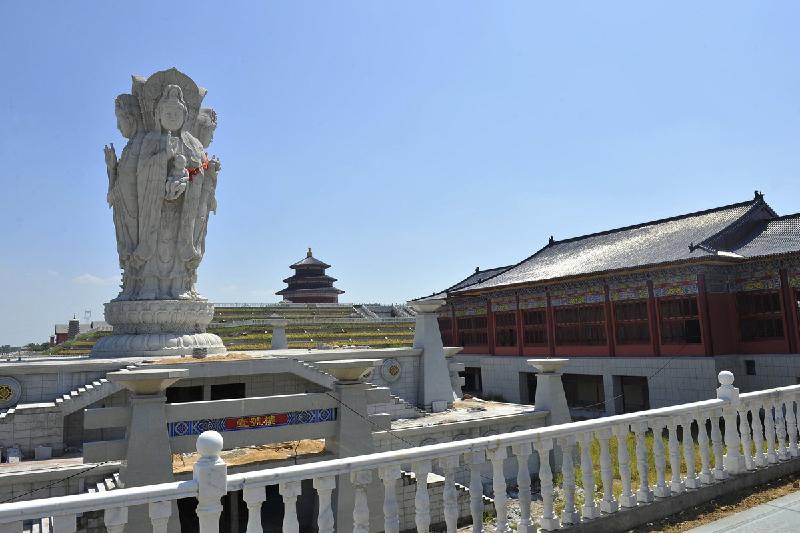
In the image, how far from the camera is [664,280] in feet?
69.7

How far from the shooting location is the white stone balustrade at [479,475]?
152 inches

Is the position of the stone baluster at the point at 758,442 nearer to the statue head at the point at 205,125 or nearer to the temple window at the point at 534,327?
the statue head at the point at 205,125

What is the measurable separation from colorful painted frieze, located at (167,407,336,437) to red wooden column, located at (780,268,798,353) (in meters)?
16.9

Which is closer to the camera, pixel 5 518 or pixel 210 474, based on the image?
pixel 5 518

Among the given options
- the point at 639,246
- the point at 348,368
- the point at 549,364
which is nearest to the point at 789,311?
the point at 639,246

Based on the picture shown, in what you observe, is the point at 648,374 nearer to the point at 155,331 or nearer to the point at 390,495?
the point at 155,331

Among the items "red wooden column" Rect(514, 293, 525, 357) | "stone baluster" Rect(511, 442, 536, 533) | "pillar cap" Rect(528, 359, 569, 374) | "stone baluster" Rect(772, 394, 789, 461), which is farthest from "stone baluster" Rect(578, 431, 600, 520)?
"red wooden column" Rect(514, 293, 525, 357)

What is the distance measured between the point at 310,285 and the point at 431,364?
43.3m

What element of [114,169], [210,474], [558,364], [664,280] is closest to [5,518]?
[210,474]

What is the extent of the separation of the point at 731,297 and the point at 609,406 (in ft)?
20.5

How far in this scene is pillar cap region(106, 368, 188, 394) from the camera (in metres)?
8.13

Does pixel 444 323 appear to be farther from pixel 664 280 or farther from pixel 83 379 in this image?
pixel 83 379

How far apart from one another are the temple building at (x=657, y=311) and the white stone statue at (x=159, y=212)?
15015mm

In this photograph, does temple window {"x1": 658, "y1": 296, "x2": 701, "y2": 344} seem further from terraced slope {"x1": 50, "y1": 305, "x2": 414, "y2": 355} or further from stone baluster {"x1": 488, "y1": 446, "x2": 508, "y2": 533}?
stone baluster {"x1": 488, "y1": 446, "x2": 508, "y2": 533}
